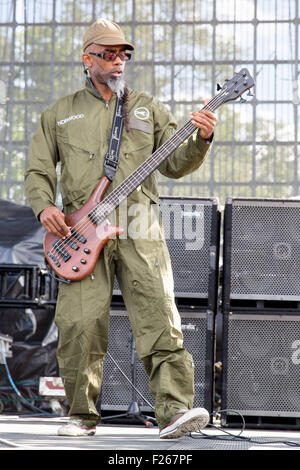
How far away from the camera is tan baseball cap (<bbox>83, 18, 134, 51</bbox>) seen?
3.63m

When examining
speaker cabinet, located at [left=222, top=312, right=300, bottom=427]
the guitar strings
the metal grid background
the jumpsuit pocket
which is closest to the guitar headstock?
the guitar strings

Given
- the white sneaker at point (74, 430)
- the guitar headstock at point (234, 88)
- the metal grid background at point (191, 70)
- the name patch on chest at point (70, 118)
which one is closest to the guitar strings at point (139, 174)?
the guitar headstock at point (234, 88)

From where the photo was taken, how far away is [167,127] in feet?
12.2

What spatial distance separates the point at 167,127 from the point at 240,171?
13.1 meters

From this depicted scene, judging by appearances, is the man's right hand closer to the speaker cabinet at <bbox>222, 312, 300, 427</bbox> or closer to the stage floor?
the stage floor

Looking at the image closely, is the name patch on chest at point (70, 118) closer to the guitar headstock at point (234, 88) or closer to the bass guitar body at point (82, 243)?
the bass guitar body at point (82, 243)

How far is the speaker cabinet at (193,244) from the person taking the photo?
15.6ft

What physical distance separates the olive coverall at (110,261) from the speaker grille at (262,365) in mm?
1213

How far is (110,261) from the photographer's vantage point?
3.59 meters

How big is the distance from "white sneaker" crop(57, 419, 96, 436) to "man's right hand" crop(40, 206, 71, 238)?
0.82 meters

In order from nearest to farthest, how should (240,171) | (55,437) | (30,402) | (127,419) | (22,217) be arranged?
(55,437) → (127,419) → (30,402) → (22,217) → (240,171)
